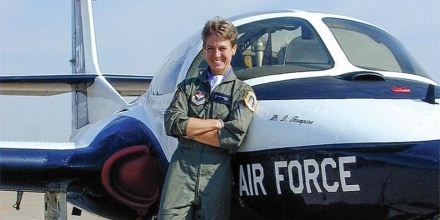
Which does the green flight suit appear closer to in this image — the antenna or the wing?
the antenna

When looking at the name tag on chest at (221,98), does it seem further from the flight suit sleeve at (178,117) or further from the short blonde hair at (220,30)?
the short blonde hair at (220,30)

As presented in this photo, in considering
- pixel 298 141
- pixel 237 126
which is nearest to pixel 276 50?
pixel 237 126

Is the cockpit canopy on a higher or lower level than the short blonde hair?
lower

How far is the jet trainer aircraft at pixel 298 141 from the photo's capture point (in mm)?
2854

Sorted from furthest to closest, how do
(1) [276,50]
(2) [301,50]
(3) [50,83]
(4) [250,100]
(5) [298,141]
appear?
(3) [50,83], (1) [276,50], (2) [301,50], (4) [250,100], (5) [298,141]

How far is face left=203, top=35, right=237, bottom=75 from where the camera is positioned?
3.71 meters

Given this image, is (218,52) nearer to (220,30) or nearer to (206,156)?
(220,30)

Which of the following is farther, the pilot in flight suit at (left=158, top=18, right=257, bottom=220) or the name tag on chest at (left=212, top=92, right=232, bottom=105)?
the name tag on chest at (left=212, top=92, right=232, bottom=105)

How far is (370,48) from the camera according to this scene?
438 cm

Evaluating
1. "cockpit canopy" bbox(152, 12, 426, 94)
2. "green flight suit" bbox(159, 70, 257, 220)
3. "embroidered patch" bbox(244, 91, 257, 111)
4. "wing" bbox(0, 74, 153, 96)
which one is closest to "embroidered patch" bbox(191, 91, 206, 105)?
"green flight suit" bbox(159, 70, 257, 220)

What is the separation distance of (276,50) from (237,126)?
1.10 metres

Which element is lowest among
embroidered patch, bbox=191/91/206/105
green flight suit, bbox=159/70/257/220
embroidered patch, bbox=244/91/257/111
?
green flight suit, bbox=159/70/257/220

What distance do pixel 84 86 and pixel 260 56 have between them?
7.04 meters

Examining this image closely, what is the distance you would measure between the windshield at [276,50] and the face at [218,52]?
1.19 ft
